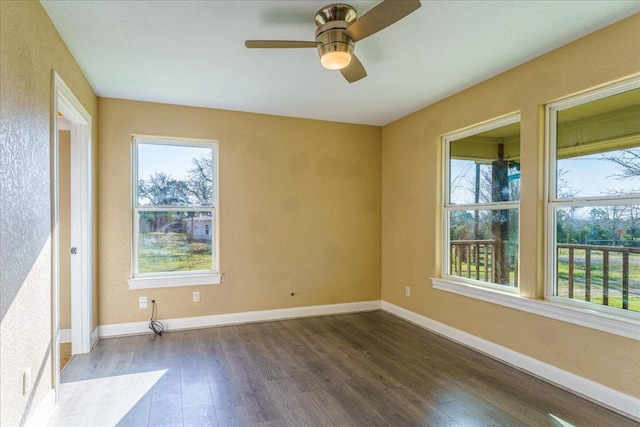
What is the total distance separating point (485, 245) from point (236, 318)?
291cm

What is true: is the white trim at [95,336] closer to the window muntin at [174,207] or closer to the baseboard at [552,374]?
the window muntin at [174,207]

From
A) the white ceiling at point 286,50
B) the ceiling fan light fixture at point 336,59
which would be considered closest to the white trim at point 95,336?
the white ceiling at point 286,50

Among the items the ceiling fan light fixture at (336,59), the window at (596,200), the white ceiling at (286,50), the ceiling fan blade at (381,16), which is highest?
the white ceiling at (286,50)

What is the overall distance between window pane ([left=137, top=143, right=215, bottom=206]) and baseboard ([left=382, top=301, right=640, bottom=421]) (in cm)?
309

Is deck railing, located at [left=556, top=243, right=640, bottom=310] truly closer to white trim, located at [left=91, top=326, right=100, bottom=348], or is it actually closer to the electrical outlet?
the electrical outlet

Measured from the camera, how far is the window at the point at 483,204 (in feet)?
10.3

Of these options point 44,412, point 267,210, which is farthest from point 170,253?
point 44,412

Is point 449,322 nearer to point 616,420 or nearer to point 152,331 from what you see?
point 616,420

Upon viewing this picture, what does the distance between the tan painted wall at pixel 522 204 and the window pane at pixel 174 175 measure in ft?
7.97

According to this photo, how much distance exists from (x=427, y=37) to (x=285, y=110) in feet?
6.83

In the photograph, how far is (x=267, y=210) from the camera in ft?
14.2

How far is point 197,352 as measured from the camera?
10.7 ft

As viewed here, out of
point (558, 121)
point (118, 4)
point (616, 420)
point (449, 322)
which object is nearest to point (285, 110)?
point (118, 4)

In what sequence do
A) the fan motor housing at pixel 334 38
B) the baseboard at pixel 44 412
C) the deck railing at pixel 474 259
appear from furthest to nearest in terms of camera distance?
the deck railing at pixel 474 259
the fan motor housing at pixel 334 38
the baseboard at pixel 44 412
